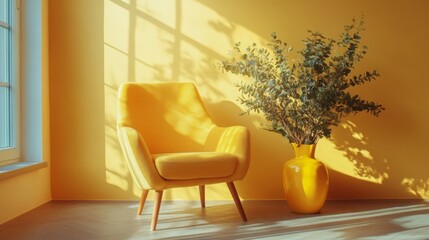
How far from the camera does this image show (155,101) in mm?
4031

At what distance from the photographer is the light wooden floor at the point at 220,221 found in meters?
3.11

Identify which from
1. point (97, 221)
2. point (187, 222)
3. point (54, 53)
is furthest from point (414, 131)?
point (54, 53)

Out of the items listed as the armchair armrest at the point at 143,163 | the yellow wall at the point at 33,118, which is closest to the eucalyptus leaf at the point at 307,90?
the armchair armrest at the point at 143,163

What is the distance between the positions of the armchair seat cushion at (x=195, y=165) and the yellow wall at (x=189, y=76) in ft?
3.23

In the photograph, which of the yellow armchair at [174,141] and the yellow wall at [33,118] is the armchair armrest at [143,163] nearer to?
the yellow armchair at [174,141]

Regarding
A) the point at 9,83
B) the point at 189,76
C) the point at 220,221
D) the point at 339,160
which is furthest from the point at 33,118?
the point at 339,160

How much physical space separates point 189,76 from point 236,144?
1.06 m

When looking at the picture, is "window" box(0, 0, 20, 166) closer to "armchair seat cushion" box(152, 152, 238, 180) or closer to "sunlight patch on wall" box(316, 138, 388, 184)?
"armchair seat cushion" box(152, 152, 238, 180)

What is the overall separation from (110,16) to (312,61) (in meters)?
1.69

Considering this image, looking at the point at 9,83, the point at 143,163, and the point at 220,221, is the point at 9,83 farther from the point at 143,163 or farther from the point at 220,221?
the point at 220,221

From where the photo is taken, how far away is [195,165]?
3332 mm

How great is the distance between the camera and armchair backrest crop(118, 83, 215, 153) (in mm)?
3955

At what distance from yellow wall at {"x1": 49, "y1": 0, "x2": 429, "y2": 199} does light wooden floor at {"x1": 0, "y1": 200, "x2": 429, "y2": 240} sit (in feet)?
0.68

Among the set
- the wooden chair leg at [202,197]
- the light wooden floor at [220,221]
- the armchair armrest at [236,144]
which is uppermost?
the armchair armrest at [236,144]
